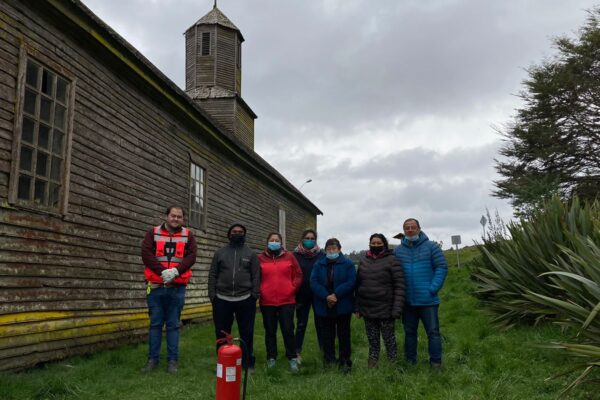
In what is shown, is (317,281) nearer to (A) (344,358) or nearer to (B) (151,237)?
(A) (344,358)

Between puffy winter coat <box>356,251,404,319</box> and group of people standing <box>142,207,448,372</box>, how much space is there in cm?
1

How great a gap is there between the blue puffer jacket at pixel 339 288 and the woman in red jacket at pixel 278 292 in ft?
1.00

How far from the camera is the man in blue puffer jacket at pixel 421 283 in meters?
5.51

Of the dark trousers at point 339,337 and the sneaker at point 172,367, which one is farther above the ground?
the dark trousers at point 339,337

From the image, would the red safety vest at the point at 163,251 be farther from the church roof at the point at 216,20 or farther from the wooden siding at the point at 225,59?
the church roof at the point at 216,20

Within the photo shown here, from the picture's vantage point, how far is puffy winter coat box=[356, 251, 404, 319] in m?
5.54

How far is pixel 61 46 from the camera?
687cm

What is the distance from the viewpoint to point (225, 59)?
1936 cm

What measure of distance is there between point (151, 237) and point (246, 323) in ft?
4.85

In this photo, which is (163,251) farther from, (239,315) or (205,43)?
(205,43)

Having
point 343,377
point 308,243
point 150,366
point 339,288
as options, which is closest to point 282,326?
point 339,288

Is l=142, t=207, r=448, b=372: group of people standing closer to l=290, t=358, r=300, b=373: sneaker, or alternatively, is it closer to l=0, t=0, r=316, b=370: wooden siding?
l=290, t=358, r=300, b=373: sneaker

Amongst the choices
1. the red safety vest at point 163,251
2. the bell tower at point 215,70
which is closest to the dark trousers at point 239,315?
the red safety vest at point 163,251

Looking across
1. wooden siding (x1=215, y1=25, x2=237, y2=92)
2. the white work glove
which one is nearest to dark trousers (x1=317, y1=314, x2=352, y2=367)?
the white work glove
